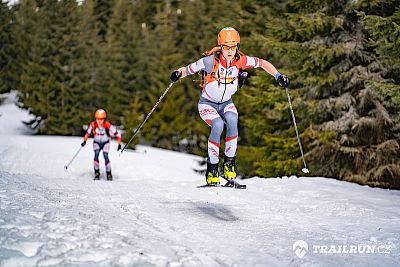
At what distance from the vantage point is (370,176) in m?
12.5

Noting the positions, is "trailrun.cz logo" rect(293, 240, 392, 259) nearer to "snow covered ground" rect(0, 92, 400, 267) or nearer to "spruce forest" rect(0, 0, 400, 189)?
"snow covered ground" rect(0, 92, 400, 267)

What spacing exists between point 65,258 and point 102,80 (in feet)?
130

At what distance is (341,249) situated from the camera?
511 cm

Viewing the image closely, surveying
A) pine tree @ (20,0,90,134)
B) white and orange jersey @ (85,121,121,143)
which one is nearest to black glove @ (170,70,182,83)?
white and orange jersey @ (85,121,121,143)

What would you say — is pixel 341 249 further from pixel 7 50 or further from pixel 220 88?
pixel 7 50

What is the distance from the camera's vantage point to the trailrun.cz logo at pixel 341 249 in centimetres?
Answer: 499

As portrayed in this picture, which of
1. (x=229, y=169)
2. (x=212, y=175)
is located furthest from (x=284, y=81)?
(x=212, y=175)

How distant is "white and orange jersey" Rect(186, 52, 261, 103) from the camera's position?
7484mm

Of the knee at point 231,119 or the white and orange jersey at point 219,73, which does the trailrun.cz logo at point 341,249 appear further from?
the white and orange jersey at point 219,73

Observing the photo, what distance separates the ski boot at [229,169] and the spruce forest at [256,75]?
403 centimetres

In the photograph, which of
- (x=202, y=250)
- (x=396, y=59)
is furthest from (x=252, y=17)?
(x=202, y=250)

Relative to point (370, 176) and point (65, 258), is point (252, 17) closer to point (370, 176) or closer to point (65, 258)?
point (370, 176)

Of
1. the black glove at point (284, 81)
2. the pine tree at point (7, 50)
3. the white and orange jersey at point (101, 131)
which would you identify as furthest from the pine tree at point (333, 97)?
the pine tree at point (7, 50)

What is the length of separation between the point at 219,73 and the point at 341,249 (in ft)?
12.0
